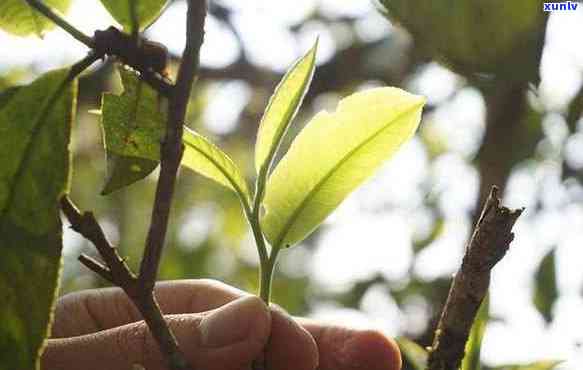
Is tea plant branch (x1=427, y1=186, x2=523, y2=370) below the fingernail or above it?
above

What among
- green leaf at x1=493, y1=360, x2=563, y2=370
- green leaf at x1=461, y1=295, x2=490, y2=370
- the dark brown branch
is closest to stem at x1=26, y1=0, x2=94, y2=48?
the dark brown branch

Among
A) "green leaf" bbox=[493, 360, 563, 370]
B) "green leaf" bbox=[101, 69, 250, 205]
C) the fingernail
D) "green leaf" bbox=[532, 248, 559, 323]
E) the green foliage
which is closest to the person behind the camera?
the green foliage

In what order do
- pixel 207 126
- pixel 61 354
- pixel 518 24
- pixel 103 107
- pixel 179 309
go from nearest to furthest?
1. pixel 518 24
2. pixel 103 107
3. pixel 61 354
4. pixel 179 309
5. pixel 207 126

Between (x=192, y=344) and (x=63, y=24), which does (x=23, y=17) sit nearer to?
(x=63, y=24)

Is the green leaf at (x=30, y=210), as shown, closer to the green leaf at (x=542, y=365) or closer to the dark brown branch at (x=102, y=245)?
the dark brown branch at (x=102, y=245)

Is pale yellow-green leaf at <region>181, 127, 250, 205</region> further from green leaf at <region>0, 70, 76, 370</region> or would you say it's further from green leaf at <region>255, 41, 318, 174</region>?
A: green leaf at <region>0, 70, 76, 370</region>

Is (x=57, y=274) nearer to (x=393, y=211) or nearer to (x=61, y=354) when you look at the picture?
(x=61, y=354)

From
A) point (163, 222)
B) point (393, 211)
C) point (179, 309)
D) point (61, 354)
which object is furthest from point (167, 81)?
point (393, 211)
